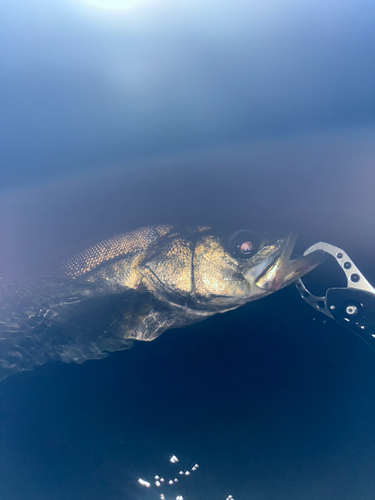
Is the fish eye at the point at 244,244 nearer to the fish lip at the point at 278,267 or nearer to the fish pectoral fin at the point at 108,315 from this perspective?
the fish lip at the point at 278,267

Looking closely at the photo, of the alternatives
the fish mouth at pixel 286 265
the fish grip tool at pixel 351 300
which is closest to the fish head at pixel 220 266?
the fish mouth at pixel 286 265

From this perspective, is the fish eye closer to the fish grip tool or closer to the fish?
the fish

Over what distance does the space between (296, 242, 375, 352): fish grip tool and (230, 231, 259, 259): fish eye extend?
0.35 meters

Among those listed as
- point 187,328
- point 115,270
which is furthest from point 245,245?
point 115,270

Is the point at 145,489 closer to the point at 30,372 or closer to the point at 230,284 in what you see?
the point at 30,372

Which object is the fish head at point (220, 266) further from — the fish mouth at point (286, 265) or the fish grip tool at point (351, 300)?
the fish grip tool at point (351, 300)

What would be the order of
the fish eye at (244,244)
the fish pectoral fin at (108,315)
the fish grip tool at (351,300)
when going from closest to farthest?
the fish grip tool at (351,300), the fish eye at (244,244), the fish pectoral fin at (108,315)

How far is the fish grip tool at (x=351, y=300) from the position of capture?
1.75 meters

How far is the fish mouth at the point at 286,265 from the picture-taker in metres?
1.77

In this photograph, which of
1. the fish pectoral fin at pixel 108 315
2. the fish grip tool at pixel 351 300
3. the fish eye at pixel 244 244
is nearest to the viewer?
the fish grip tool at pixel 351 300

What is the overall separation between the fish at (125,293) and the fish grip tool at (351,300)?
1.15 feet

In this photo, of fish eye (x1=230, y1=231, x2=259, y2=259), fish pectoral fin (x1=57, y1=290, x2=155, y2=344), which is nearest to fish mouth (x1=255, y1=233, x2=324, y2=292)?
fish eye (x1=230, y1=231, x2=259, y2=259)

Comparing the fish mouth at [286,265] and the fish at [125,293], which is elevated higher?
the fish mouth at [286,265]

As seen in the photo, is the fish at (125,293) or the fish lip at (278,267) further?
the fish at (125,293)
